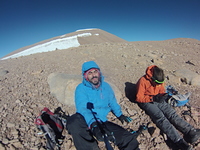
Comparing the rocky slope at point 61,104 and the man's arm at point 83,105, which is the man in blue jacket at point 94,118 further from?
the rocky slope at point 61,104

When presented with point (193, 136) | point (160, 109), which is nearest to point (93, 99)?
point (160, 109)

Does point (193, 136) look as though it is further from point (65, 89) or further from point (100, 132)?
point (65, 89)

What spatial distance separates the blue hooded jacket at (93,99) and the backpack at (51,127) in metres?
0.55

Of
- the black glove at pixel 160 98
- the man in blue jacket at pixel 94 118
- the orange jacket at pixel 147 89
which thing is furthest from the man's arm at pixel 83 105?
the black glove at pixel 160 98

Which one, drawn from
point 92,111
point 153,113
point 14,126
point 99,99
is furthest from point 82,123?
point 153,113

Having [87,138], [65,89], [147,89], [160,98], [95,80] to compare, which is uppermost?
[95,80]

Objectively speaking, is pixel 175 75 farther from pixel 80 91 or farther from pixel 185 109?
pixel 80 91

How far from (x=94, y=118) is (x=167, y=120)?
1669 millimetres

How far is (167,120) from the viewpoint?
2.71 metres

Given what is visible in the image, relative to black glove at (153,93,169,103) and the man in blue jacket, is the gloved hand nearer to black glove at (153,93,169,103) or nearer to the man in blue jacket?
the man in blue jacket

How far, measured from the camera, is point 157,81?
2941 millimetres

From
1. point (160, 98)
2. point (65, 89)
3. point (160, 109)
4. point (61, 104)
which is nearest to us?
point (160, 98)

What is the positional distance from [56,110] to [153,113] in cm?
250

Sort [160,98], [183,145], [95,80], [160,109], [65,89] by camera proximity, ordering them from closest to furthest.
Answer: [183,145]
[95,80]
[160,98]
[160,109]
[65,89]
